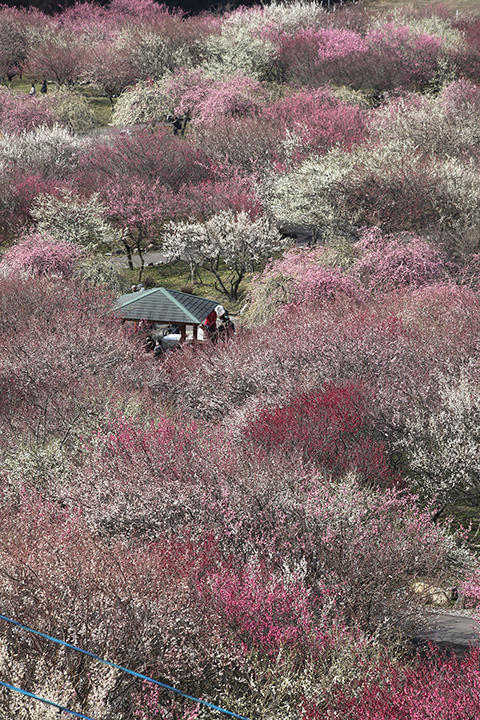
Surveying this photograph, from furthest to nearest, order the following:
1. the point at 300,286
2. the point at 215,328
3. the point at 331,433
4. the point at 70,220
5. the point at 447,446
Result: the point at 70,220
the point at 300,286
the point at 215,328
the point at 331,433
the point at 447,446

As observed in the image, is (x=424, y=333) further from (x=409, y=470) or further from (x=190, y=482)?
(x=190, y=482)

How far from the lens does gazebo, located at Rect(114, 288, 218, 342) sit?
64.0 ft

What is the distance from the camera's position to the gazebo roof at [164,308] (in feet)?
64.0

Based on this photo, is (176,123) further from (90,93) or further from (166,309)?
(166,309)

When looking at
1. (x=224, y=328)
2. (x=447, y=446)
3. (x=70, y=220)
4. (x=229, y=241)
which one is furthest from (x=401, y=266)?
(x=70, y=220)

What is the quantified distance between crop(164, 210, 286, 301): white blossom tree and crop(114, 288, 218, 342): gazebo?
24.0 feet

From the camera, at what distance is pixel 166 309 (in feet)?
64.8

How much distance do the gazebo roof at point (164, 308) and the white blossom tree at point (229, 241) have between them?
288 inches

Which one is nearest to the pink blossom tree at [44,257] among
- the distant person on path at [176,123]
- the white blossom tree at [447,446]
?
the white blossom tree at [447,446]

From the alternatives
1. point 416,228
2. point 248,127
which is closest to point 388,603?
point 416,228

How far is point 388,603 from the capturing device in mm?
8422

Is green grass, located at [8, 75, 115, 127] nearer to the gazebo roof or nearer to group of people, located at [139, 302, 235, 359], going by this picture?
group of people, located at [139, 302, 235, 359]

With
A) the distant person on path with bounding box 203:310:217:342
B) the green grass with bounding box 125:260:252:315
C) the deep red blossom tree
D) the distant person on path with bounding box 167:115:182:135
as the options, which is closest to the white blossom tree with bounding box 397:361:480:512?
the deep red blossom tree

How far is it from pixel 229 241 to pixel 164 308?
8.19 m
